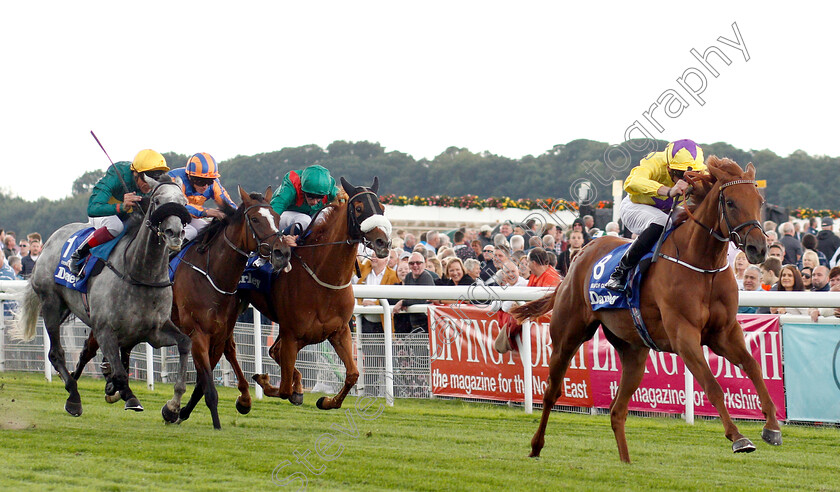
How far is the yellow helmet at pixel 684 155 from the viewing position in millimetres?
5820

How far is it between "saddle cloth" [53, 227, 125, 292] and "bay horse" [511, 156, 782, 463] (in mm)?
3135

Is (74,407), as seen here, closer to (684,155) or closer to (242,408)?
(242,408)

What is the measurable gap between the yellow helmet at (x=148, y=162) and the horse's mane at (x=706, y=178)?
3435 millimetres

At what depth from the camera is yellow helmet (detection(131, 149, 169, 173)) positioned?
658 cm

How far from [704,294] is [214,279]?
3365 millimetres

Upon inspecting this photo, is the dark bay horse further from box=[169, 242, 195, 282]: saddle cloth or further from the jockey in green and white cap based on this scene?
the jockey in green and white cap

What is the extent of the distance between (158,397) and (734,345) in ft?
18.3

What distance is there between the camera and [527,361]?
7766 millimetres

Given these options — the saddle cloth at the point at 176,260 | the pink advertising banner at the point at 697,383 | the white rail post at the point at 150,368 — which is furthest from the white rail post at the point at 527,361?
the white rail post at the point at 150,368

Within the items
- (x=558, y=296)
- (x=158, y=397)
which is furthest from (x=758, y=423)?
(x=158, y=397)

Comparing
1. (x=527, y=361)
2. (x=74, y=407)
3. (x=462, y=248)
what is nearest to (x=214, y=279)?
(x=74, y=407)

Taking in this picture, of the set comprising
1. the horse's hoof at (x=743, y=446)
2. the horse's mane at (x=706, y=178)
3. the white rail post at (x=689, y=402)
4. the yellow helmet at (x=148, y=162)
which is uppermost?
the yellow helmet at (x=148, y=162)

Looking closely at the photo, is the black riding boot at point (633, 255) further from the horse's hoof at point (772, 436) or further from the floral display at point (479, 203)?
the floral display at point (479, 203)

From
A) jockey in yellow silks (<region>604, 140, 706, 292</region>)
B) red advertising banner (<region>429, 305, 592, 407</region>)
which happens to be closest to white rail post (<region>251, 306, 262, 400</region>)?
red advertising banner (<region>429, 305, 592, 407</region>)
